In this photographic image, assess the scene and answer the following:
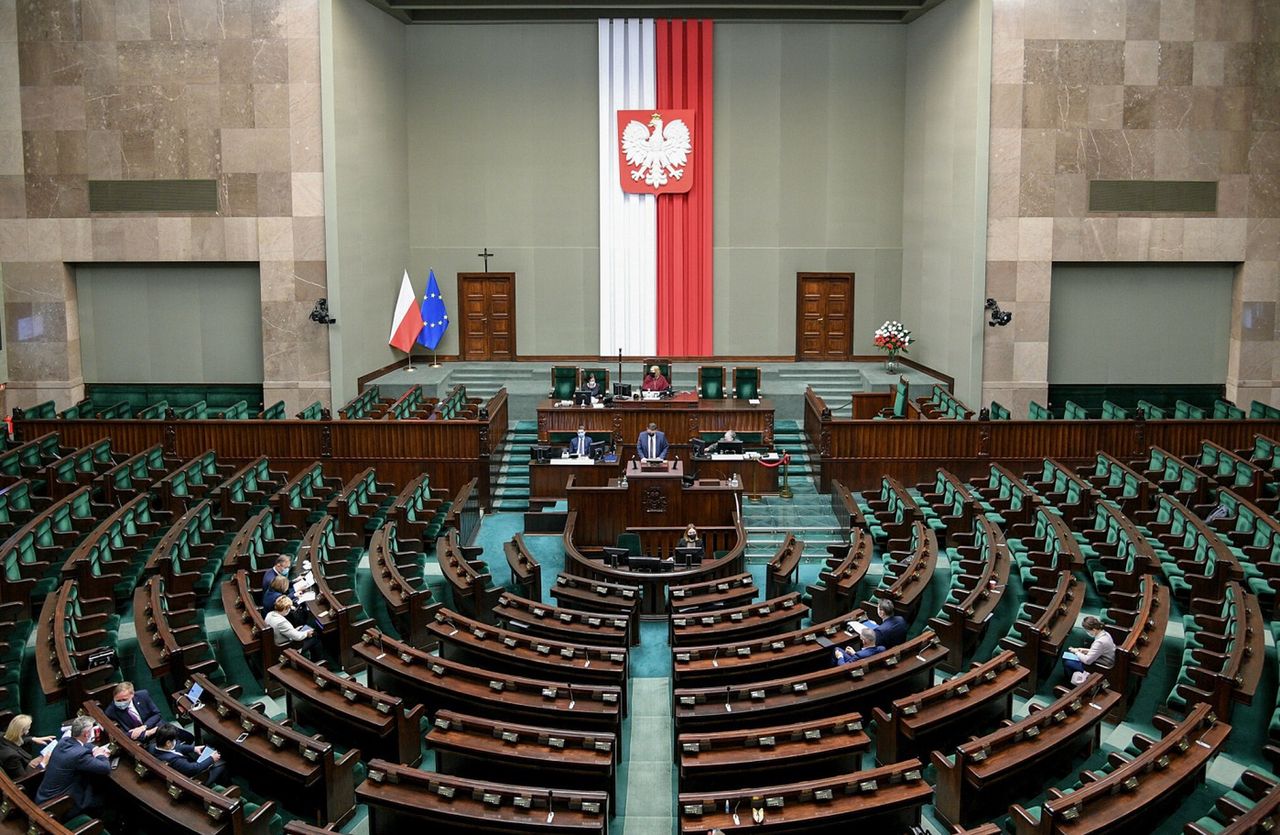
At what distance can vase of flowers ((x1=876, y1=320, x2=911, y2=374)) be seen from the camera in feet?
67.6

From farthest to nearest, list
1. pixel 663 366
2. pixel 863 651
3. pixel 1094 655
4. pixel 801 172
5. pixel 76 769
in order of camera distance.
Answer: pixel 801 172 < pixel 663 366 < pixel 863 651 < pixel 1094 655 < pixel 76 769

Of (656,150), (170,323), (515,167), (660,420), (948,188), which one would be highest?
(656,150)

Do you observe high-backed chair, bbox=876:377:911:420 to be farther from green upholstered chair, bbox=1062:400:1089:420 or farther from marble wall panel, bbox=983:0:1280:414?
green upholstered chair, bbox=1062:400:1089:420

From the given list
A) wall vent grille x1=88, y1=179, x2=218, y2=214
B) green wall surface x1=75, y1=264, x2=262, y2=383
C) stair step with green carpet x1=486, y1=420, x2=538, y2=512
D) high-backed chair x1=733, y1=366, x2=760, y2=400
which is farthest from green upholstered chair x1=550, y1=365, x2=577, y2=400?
wall vent grille x1=88, y1=179, x2=218, y2=214

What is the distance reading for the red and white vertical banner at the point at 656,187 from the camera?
21.5 metres

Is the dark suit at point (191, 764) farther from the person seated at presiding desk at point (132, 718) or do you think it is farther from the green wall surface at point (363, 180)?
the green wall surface at point (363, 180)

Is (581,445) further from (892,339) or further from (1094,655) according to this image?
(1094,655)

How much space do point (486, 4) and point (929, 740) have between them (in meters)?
15.9

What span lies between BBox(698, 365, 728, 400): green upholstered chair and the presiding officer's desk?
49.0 inches

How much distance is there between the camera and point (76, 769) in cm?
700

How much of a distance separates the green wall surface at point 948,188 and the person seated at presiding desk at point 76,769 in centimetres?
1466

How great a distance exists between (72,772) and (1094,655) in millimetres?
7162

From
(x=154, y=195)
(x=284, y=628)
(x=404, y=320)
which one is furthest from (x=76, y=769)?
(x=404, y=320)

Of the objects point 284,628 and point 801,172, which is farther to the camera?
point 801,172
